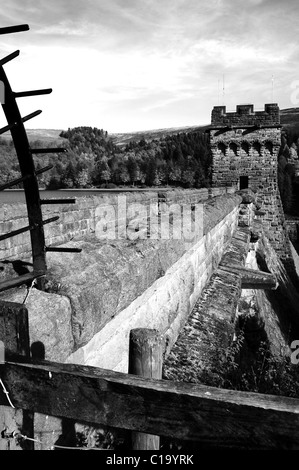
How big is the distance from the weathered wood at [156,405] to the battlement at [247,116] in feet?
76.0

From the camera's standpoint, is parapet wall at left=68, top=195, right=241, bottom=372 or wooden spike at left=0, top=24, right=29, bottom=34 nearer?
wooden spike at left=0, top=24, right=29, bottom=34

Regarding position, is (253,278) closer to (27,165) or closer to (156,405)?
(27,165)

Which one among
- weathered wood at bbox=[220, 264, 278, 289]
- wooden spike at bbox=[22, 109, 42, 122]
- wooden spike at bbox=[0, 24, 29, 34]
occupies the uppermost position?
wooden spike at bbox=[0, 24, 29, 34]

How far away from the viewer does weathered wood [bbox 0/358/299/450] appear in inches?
45.1

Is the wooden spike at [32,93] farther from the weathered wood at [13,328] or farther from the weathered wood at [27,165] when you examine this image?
the weathered wood at [13,328]

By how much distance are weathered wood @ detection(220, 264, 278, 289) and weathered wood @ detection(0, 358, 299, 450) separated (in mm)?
5424

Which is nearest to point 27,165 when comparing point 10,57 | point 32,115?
point 32,115

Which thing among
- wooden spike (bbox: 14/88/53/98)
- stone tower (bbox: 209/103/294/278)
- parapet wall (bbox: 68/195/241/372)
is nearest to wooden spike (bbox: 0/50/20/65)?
wooden spike (bbox: 14/88/53/98)

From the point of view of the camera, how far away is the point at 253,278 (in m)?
6.47

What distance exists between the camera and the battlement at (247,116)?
22.9m

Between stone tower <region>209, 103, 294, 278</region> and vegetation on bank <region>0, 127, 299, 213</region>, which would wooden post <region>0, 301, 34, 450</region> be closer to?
stone tower <region>209, 103, 294, 278</region>

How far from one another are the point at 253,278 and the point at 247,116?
18.5 metres

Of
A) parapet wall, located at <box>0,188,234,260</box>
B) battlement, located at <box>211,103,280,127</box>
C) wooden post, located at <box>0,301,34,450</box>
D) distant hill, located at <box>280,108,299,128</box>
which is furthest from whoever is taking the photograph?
distant hill, located at <box>280,108,299,128</box>
